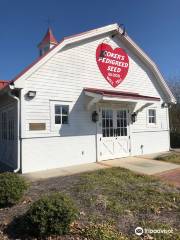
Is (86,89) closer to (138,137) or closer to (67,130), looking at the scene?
(67,130)

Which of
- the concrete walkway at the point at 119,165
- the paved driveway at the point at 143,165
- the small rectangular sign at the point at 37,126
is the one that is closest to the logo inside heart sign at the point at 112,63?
the paved driveway at the point at 143,165

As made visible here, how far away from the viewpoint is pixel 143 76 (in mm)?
13805

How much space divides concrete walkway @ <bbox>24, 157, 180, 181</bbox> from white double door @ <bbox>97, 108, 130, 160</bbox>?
49 centimetres

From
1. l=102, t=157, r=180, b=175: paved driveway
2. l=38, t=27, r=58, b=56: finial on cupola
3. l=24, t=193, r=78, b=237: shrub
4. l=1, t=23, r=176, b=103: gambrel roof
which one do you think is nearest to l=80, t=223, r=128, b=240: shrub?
l=24, t=193, r=78, b=237: shrub

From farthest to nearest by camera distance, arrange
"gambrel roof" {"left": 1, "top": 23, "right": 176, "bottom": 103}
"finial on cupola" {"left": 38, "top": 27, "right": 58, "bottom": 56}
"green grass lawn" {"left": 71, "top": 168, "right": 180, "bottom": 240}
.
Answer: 1. "finial on cupola" {"left": 38, "top": 27, "right": 58, "bottom": 56}
2. "gambrel roof" {"left": 1, "top": 23, "right": 176, "bottom": 103}
3. "green grass lawn" {"left": 71, "top": 168, "right": 180, "bottom": 240}

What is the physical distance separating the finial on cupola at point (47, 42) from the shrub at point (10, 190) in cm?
1410

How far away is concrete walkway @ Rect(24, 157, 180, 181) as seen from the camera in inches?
352

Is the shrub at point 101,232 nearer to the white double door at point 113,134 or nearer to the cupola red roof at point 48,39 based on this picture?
the white double door at point 113,134

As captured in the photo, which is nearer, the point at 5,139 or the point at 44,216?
the point at 44,216

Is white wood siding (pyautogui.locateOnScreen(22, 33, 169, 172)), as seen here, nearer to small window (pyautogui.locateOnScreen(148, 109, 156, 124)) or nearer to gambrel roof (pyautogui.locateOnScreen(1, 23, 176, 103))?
gambrel roof (pyautogui.locateOnScreen(1, 23, 176, 103))

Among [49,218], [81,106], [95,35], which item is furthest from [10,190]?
[95,35]

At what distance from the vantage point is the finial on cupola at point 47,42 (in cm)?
1852

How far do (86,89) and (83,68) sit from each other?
1.00 metres

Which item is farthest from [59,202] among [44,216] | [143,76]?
[143,76]
